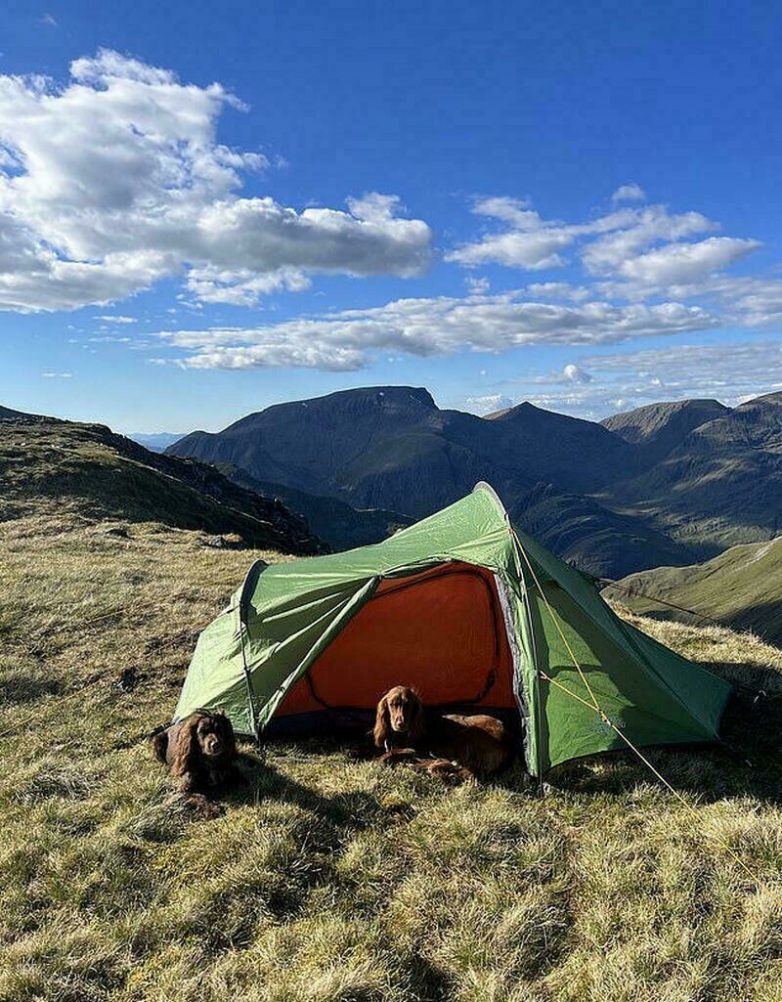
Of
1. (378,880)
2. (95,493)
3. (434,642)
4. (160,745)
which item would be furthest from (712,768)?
(95,493)

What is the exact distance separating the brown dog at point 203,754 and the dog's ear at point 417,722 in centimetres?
235

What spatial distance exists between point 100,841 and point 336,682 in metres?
4.40

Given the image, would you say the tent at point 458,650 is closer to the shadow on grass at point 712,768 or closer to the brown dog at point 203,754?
the shadow on grass at point 712,768

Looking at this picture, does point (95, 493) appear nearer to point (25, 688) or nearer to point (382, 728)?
point (25, 688)

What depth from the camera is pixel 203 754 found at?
26.3 ft

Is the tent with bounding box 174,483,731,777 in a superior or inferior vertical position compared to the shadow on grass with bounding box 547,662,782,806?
superior

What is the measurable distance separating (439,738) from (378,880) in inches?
106

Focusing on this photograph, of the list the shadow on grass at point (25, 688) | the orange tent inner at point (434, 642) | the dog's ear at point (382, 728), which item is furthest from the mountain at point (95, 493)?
the dog's ear at point (382, 728)

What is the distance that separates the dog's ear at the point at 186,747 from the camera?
8.05m

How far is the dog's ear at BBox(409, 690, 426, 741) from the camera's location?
8.70 metres

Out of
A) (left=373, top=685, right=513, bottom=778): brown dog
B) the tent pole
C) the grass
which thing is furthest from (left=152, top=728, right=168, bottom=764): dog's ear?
the tent pole

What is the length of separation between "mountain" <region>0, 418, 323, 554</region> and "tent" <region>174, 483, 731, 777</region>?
22829 millimetres

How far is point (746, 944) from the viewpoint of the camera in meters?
5.32

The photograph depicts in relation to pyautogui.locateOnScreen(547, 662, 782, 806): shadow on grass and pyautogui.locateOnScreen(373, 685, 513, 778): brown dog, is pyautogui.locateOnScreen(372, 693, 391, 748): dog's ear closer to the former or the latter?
pyautogui.locateOnScreen(373, 685, 513, 778): brown dog
